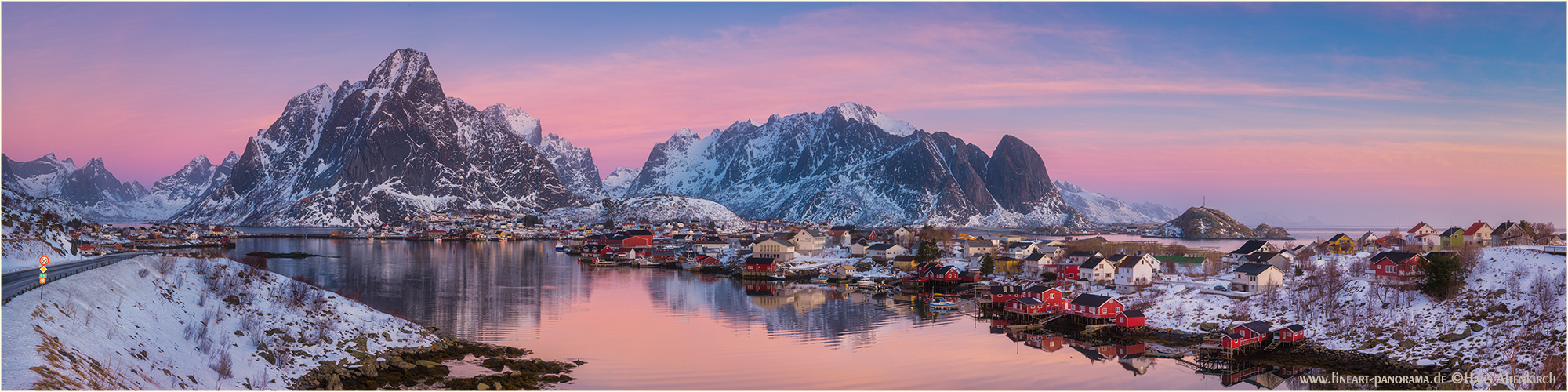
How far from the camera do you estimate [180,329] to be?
2834 cm

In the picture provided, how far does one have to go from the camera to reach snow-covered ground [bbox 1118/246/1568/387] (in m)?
34.4

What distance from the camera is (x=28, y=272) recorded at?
103 ft

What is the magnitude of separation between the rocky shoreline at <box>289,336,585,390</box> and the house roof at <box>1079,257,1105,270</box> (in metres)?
42.6

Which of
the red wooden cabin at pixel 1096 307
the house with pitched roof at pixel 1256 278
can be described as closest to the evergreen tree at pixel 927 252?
the house with pitched roof at pixel 1256 278

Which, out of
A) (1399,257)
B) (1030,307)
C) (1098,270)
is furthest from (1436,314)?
(1098,270)

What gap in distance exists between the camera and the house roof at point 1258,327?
3969cm

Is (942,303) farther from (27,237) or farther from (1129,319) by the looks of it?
(27,237)

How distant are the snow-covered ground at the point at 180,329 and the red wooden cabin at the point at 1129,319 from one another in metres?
35.3

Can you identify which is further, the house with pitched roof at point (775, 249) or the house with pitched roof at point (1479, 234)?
the house with pitched roof at point (775, 249)

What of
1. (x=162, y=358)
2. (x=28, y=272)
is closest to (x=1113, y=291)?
(x=162, y=358)

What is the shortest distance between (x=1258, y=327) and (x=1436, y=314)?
809 cm

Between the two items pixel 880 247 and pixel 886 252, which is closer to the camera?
pixel 886 252

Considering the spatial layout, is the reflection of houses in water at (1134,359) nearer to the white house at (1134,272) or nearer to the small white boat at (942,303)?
the small white boat at (942,303)

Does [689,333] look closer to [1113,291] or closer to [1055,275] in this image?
[1113,291]
